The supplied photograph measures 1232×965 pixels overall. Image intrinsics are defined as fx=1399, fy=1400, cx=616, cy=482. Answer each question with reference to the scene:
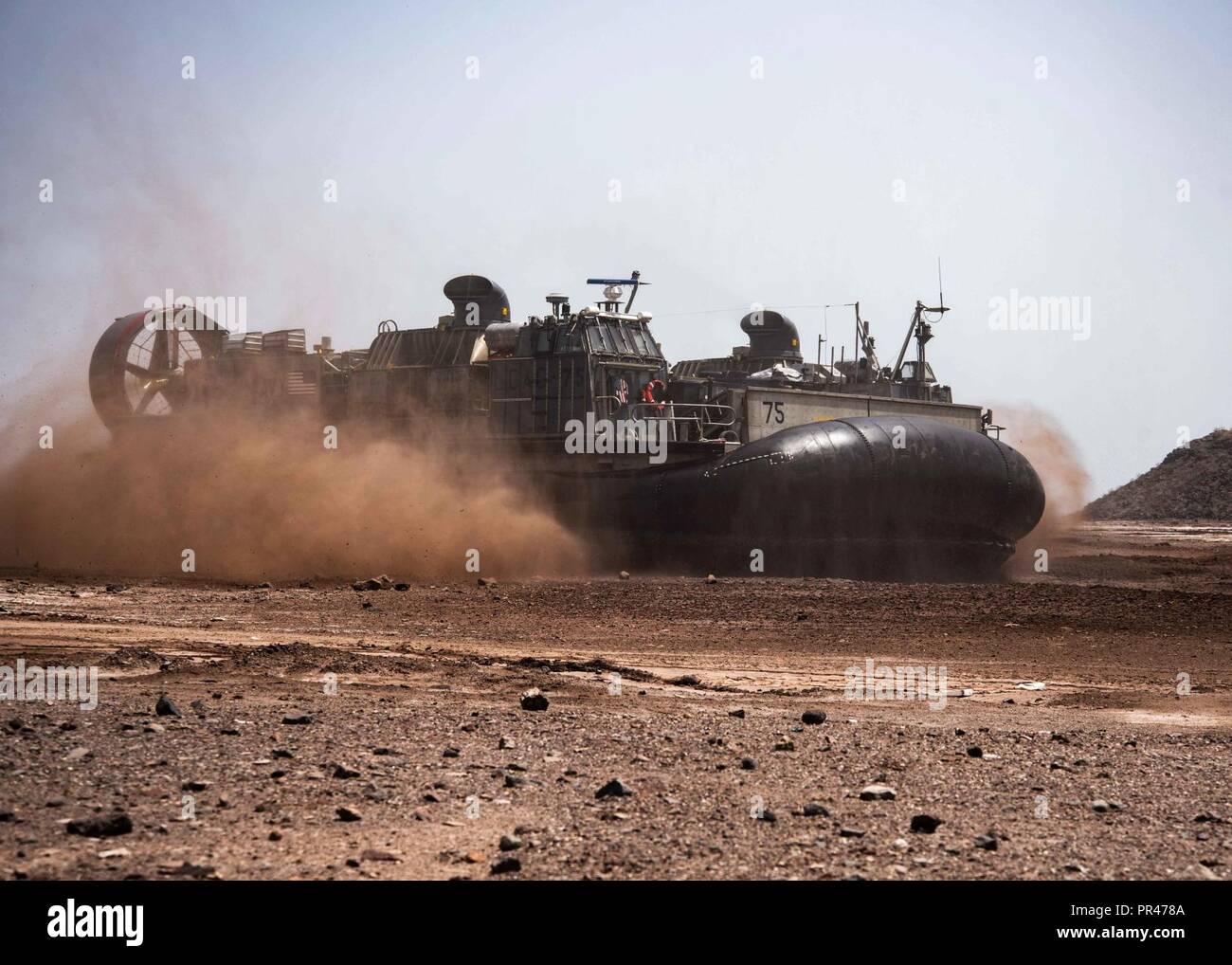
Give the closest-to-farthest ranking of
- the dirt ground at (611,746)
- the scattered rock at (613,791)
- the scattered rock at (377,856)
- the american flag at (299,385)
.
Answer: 1. the scattered rock at (377,856)
2. the dirt ground at (611,746)
3. the scattered rock at (613,791)
4. the american flag at (299,385)

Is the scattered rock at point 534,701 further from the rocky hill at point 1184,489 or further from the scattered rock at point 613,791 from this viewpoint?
the rocky hill at point 1184,489

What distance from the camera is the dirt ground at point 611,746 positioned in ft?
13.1

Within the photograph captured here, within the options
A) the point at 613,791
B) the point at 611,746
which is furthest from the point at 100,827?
the point at 611,746

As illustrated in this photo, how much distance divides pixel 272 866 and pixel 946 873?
184cm

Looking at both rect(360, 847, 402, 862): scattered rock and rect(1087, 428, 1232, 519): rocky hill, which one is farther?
rect(1087, 428, 1232, 519): rocky hill

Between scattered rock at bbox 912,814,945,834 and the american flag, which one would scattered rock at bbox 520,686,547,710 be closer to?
scattered rock at bbox 912,814,945,834

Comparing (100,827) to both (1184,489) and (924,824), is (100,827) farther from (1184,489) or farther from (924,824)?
(1184,489)

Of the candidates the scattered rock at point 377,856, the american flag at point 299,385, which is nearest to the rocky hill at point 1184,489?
the american flag at point 299,385

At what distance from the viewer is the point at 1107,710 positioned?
696 centimetres

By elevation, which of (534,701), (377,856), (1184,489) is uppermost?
(1184,489)

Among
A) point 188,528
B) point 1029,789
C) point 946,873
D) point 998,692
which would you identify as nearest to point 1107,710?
point 998,692

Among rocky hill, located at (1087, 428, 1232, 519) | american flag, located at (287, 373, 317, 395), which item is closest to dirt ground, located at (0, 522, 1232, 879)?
american flag, located at (287, 373, 317, 395)

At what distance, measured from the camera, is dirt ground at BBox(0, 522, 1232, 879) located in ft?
13.1

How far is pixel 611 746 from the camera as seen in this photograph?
216 inches
